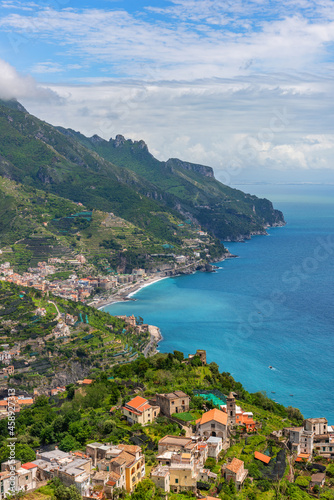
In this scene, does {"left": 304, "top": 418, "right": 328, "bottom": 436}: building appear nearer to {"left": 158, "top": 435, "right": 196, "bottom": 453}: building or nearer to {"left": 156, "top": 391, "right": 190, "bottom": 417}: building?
{"left": 156, "top": 391, "right": 190, "bottom": 417}: building

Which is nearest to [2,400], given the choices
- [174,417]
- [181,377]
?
[181,377]

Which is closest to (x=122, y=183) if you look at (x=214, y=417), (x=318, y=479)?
(x=214, y=417)

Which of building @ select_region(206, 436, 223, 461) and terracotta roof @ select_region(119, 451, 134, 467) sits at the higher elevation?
terracotta roof @ select_region(119, 451, 134, 467)

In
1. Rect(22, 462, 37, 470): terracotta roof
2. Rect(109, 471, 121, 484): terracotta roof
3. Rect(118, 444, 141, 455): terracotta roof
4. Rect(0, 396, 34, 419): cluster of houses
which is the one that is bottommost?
Rect(0, 396, 34, 419): cluster of houses

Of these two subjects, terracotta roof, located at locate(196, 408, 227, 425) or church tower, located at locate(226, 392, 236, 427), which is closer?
terracotta roof, located at locate(196, 408, 227, 425)

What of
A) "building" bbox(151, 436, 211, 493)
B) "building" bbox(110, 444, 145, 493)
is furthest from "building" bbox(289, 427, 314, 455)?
"building" bbox(110, 444, 145, 493)

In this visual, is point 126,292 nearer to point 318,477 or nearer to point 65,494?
point 318,477

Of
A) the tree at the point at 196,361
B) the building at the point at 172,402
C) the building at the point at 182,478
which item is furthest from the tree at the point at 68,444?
the tree at the point at 196,361

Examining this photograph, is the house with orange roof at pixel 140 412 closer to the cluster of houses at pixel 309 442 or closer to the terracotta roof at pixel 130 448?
the terracotta roof at pixel 130 448

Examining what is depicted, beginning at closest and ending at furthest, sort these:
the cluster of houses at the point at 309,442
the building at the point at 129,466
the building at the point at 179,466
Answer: the building at the point at 129,466 → the building at the point at 179,466 → the cluster of houses at the point at 309,442
